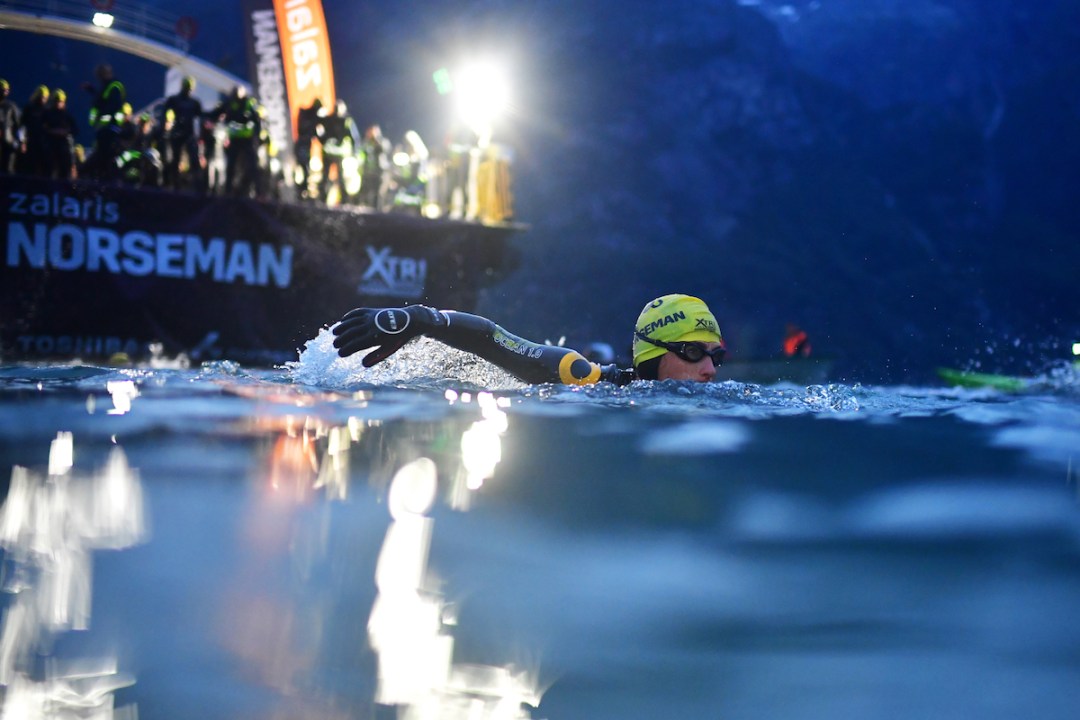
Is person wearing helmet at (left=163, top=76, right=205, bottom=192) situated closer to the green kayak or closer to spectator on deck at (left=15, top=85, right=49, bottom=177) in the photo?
spectator on deck at (left=15, top=85, right=49, bottom=177)

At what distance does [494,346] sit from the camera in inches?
242

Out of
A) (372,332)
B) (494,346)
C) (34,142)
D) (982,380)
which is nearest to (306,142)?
(34,142)

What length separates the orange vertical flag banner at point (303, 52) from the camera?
1762 cm

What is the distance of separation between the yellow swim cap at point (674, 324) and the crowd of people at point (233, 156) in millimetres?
8039

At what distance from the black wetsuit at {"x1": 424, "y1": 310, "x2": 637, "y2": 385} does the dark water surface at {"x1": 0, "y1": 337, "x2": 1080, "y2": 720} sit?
1.95 m

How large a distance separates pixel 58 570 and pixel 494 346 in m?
4.03

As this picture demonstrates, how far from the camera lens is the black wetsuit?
6062 mm

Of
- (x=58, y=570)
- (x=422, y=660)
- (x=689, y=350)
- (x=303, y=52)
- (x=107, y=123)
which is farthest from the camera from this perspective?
(x=303, y=52)

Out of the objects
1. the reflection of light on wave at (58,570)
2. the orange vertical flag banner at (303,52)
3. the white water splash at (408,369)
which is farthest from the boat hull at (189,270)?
the reflection of light on wave at (58,570)

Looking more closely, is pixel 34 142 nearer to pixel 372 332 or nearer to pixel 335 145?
pixel 335 145

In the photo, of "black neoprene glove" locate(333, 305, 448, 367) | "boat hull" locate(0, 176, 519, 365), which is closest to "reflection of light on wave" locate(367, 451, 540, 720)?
"black neoprene glove" locate(333, 305, 448, 367)

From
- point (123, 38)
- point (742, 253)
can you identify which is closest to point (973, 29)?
point (742, 253)

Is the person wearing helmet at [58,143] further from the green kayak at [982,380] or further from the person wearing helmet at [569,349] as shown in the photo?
the green kayak at [982,380]

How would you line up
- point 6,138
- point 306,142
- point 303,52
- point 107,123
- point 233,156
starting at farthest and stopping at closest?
point 303,52
point 306,142
point 233,156
point 107,123
point 6,138
